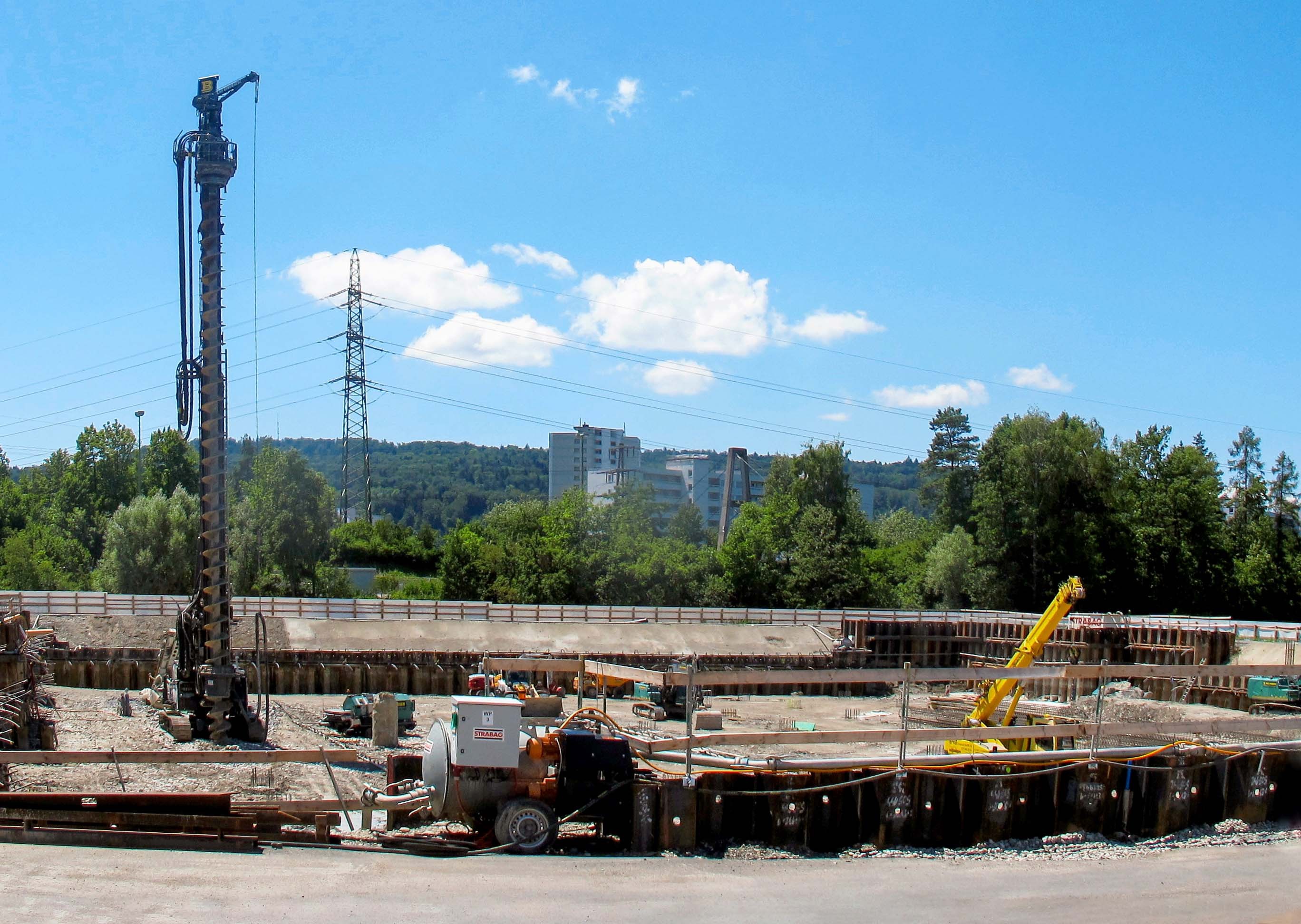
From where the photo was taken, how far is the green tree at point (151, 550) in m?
62.5

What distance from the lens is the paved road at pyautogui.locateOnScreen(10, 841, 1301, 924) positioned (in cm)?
1105

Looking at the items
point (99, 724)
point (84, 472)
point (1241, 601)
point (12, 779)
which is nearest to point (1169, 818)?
point (12, 779)

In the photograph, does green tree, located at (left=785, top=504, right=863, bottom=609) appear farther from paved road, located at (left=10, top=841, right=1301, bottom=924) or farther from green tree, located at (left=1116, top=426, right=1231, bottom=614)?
paved road, located at (left=10, top=841, right=1301, bottom=924)

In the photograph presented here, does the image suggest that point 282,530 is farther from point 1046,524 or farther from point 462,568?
point 1046,524

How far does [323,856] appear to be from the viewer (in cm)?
1326

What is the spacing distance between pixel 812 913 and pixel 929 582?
6425 centimetres

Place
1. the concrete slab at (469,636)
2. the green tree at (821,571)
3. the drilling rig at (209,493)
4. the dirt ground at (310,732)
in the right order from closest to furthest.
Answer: the dirt ground at (310,732), the drilling rig at (209,493), the concrete slab at (469,636), the green tree at (821,571)

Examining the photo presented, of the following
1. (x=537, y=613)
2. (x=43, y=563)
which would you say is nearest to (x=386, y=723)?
(x=537, y=613)

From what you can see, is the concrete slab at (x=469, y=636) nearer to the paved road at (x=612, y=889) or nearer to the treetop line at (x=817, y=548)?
the treetop line at (x=817, y=548)

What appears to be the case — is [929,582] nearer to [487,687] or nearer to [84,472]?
[487,687]

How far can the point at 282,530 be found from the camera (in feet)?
207

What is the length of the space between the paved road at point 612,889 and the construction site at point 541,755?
0.22 meters

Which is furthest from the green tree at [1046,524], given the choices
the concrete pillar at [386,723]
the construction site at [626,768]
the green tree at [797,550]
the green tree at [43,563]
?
the green tree at [43,563]

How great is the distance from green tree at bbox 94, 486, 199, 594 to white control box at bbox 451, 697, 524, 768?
174 ft
